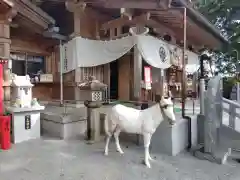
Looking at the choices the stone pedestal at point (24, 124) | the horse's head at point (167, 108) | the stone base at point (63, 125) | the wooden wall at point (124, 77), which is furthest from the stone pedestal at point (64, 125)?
the wooden wall at point (124, 77)

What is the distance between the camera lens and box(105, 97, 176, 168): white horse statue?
15.5ft

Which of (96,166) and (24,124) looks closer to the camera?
(96,166)

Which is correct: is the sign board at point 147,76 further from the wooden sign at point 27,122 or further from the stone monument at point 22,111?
the wooden sign at point 27,122

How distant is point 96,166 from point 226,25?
1789cm

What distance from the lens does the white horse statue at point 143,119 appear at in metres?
4.74

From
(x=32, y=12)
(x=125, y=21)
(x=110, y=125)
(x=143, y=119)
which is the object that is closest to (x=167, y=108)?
(x=143, y=119)

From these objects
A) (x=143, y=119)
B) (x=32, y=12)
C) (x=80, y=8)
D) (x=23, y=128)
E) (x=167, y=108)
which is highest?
(x=80, y=8)

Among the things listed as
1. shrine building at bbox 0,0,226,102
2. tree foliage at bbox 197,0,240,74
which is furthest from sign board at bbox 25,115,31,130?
tree foliage at bbox 197,0,240,74

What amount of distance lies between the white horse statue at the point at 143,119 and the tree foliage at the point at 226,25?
41.2ft

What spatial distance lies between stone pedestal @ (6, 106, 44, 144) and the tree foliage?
13240mm

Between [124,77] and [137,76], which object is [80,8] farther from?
[124,77]

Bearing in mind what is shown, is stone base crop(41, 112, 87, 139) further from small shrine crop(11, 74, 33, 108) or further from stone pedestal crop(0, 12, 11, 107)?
stone pedestal crop(0, 12, 11, 107)

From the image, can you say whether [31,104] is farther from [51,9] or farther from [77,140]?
[51,9]

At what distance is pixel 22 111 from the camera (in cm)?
622
